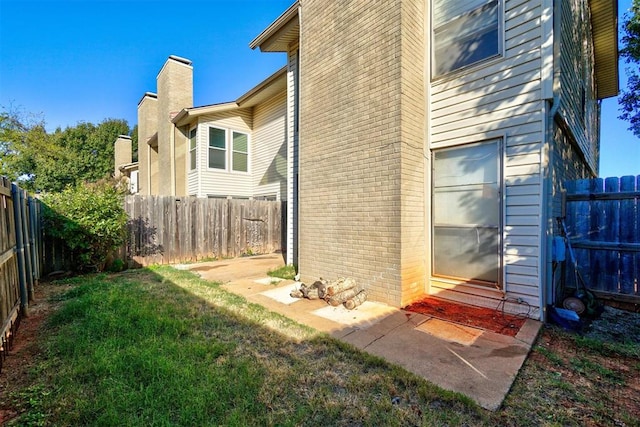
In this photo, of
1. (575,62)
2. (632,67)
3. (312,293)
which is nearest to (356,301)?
(312,293)

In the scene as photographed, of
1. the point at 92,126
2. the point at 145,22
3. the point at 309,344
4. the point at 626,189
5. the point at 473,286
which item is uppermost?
the point at 92,126

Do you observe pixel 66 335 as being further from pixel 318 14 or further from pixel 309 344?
pixel 318 14

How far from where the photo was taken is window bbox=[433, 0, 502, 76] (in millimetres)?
4555

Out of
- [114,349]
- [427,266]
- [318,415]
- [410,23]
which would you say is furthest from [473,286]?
[114,349]

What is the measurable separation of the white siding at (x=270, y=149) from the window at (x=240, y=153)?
0.27 meters

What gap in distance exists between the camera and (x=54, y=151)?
77.7 ft

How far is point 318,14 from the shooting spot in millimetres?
6035

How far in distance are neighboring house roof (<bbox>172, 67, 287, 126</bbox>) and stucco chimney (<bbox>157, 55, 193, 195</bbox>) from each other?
1.04 meters

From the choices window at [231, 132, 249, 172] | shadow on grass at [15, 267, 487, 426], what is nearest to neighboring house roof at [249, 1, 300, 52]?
window at [231, 132, 249, 172]

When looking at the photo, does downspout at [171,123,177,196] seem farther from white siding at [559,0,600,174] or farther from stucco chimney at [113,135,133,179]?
stucco chimney at [113,135,133,179]

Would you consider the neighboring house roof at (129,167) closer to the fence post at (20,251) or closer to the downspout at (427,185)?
the fence post at (20,251)

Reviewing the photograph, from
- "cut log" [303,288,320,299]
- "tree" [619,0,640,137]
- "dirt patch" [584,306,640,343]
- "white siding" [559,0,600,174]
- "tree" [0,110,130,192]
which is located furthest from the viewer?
"tree" [0,110,130,192]

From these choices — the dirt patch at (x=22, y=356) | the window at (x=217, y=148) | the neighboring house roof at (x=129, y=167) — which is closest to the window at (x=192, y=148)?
the window at (x=217, y=148)

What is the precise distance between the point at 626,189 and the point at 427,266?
11.4ft
